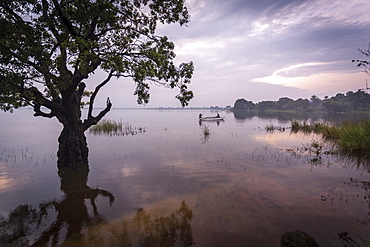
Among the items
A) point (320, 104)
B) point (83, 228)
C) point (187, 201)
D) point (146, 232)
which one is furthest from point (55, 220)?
point (320, 104)

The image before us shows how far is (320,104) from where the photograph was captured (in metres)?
140

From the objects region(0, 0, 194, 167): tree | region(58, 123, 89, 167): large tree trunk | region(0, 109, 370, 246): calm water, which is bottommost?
region(0, 109, 370, 246): calm water

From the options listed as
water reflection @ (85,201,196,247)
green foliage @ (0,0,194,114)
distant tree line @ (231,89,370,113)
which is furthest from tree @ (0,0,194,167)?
distant tree line @ (231,89,370,113)

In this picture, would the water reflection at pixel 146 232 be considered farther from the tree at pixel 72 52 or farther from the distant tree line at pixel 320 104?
the distant tree line at pixel 320 104

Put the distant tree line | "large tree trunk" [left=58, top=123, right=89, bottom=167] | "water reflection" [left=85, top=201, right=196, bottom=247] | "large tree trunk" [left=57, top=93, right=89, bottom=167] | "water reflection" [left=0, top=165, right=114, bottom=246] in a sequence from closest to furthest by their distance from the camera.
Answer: "water reflection" [left=85, top=201, right=196, bottom=247], "water reflection" [left=0, top=165, right=114, bottom=246], "large tree trunk" [left=57, top=93, right=89, bottom=167], "large tree trunk" [left=58, top=123, right=89, bottom=167], the distant tree line

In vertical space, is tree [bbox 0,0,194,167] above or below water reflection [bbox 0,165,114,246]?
above

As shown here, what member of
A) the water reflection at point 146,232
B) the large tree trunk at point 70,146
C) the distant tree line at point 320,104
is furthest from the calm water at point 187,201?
the distant tree line at point 320,104

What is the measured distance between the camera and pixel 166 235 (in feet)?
17.4

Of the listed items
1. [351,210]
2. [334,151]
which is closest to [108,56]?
[351,210]

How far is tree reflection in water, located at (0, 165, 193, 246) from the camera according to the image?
16.7ft

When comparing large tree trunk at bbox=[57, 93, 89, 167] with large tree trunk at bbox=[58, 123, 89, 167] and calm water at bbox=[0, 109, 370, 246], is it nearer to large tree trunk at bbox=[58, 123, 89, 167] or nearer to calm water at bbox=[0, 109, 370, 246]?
large tree trunk at bbox=[58, 123, 89, 167]

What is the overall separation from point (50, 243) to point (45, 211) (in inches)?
94.8

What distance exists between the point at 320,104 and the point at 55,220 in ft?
556

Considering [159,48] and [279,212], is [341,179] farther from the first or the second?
[159,48]
